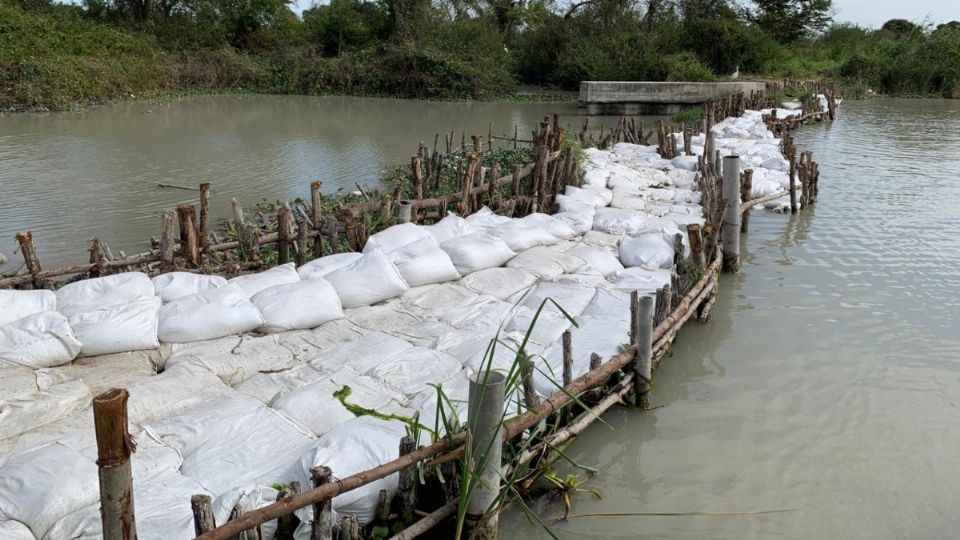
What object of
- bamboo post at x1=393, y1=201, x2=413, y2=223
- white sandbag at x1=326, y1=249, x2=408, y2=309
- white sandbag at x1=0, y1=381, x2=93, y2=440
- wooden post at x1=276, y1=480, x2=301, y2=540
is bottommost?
wooden post at x1=276, y1=480, x2=301, y2=540

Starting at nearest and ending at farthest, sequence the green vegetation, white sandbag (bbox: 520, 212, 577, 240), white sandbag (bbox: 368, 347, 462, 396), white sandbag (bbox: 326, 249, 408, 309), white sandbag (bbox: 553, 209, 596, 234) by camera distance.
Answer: white sandbag (bbox: 368, 347, 462, 396) < white sandbag (bbox: 326, 249, 408, 309) < white sandbag (bbox: 520, 212, 577, 240) < white sandbag (bbox: 553, 209, 596, 234) < the green vegetation

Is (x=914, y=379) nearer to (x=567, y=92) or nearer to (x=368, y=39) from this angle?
(x=567, y=92)

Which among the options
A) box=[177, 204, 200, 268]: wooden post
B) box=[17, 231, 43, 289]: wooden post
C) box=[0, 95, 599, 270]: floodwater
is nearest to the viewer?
box=[17, 231, 43, 289]: wooden post

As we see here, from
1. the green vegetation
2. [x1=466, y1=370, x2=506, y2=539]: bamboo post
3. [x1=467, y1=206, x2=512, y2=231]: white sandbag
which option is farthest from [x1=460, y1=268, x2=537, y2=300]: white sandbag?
the green vegetation

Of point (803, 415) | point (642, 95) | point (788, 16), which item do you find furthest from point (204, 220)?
point (788, 16)

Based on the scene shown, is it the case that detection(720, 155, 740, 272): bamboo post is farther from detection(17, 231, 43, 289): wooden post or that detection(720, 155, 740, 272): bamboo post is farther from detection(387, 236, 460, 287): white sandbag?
detection(17, 231, 43, 289): wooden post

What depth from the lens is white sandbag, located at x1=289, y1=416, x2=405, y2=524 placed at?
250 centimetres

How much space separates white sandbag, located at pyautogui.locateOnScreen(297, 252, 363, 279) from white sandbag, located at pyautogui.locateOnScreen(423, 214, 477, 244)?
69 centimetres

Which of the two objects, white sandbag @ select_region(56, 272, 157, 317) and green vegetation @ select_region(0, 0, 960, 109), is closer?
white sandbag @ select_region(56, 272, 157, 317)

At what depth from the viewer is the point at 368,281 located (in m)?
4.13

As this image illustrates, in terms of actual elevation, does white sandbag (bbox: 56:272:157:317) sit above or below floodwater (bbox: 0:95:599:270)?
below

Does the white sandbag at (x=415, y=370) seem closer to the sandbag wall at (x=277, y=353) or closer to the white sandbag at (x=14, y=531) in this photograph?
the sandbag wall at (x=277, y=353)

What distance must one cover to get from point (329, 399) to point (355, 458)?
0.47 meters

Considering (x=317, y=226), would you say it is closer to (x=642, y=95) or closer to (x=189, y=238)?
(x=189, y=238)
